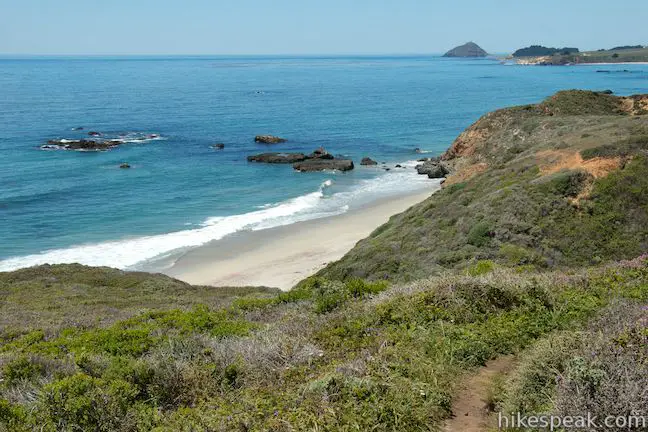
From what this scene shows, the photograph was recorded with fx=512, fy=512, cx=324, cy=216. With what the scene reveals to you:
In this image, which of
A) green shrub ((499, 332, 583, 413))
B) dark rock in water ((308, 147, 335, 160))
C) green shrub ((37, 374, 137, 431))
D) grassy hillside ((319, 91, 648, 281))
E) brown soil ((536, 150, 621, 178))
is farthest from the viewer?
dark rock in water ((308, 147, 335, 160))

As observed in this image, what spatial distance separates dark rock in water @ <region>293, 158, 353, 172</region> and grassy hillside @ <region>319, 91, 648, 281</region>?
25.8 meters

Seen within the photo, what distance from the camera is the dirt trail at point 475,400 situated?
6126mm

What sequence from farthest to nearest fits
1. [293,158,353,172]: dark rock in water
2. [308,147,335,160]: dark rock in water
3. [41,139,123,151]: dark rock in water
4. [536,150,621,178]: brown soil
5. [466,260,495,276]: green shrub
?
[41,139,123,151]: dark rock in water, [308,147,335,160]: dark rock in water, [293,158,353,172]: dark rock in water, [536,150,621,178]: brown soil, [466,260,495,276]: green shrub

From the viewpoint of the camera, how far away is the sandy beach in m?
27.6

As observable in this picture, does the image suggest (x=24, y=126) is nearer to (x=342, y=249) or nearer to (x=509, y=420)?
(x=342, y=249)

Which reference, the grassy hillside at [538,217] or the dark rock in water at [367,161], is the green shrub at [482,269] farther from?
the dark rock in water at [367,161]

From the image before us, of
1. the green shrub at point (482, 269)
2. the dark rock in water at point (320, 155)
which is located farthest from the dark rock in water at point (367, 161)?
the green shrub at point (482, 269)

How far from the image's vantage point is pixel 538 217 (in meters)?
19.4

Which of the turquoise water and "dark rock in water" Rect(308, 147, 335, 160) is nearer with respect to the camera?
the turquoise water

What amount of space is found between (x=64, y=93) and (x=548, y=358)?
13099 cm

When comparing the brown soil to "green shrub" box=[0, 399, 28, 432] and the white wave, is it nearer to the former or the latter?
the white wave

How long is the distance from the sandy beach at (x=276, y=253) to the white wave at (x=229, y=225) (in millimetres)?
1447

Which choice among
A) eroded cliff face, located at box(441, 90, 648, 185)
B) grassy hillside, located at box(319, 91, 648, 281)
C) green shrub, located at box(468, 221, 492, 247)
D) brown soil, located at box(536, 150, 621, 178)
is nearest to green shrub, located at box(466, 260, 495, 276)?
grassy hillside, located at box(319, 91, 648, 281)

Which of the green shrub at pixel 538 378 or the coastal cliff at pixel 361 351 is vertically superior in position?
the green shrub at pixel 538 378
